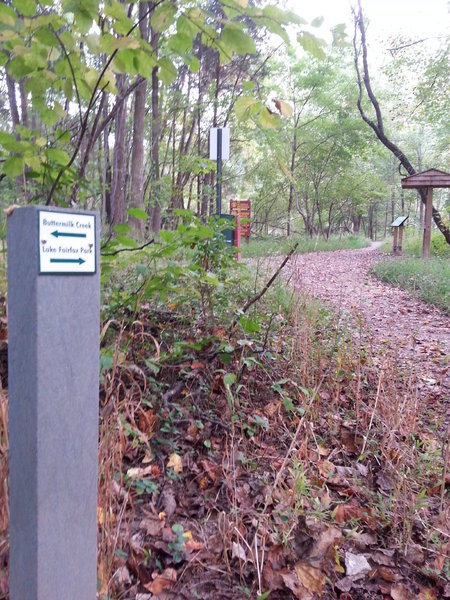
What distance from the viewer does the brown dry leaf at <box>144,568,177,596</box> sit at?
1855 millimetres

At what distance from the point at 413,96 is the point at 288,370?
15.3 m

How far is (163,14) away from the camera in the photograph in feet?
6.27

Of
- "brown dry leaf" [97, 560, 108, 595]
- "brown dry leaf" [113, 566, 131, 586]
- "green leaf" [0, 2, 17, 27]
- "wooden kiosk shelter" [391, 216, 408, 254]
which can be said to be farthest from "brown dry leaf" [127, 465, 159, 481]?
"wooden kiosk shelter" [391, 216, 408, 254]

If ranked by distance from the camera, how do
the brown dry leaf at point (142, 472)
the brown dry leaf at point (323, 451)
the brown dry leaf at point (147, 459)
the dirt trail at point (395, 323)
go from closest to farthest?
the brown dry leaf at point (142, 472) < the brown dry leaf at point (147, 459) < the brown dry leaf at point (323, 451) < the dirt trail at point (395, 323)

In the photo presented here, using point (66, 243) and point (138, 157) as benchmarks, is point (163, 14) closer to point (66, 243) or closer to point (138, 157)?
point (66, 243)

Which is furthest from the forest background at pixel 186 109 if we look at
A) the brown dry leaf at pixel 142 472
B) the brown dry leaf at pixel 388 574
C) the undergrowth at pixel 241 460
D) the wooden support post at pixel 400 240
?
the wooden support post at pixel 400 240

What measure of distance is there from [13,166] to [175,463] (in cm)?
173

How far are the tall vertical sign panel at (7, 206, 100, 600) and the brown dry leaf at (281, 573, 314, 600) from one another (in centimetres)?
96

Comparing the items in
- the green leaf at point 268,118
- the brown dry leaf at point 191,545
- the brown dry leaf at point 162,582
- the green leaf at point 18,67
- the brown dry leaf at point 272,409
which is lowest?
the brown dry leaf at point 162,582

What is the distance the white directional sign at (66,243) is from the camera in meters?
1.12

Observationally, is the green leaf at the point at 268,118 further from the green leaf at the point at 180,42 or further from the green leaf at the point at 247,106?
the green leaf at the point at 180,42

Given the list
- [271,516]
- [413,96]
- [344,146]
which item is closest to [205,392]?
[271,516]

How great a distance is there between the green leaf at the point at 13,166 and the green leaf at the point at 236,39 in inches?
41.9

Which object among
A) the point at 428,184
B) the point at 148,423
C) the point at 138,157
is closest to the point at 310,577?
the point at 148,423
